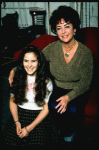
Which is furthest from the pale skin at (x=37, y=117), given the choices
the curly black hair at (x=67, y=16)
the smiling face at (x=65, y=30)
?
the curly black hair at (x=67, y=16)

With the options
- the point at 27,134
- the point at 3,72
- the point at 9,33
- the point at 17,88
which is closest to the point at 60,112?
the point at 27,134

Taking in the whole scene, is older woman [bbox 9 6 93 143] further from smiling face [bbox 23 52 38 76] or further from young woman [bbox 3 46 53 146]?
smiling face [bbox 23 52 38 76]

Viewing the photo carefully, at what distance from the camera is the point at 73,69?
3.99 ft

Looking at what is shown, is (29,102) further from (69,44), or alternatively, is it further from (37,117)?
(69,44)

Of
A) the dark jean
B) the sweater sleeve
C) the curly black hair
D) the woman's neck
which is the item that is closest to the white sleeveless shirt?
the dark jean

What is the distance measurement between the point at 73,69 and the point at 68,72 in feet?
0.18

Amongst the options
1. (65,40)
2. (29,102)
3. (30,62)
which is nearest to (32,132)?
(29,102)

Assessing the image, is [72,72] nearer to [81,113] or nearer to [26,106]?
[81,113]

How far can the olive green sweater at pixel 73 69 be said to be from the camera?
44.8 inches

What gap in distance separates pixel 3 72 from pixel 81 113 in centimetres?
232

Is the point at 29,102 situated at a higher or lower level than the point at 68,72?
lower

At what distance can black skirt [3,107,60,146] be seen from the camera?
1.09 m

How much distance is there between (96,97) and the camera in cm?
130

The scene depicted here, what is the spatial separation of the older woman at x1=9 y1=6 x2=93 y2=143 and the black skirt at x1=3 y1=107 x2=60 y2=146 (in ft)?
0.28
